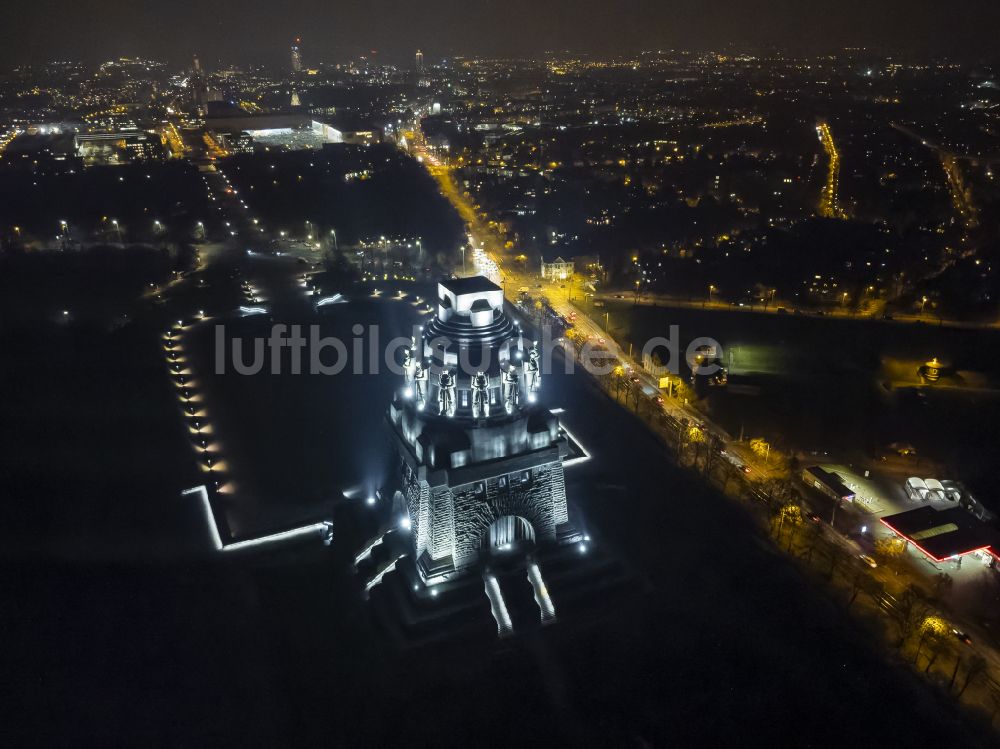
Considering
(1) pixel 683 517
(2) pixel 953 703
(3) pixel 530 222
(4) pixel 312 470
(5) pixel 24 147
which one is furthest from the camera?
(5) pixel 24 147

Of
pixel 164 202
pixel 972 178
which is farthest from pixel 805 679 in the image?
pixel 972 178

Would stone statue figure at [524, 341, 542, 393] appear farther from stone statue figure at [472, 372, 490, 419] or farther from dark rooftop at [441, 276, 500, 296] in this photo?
dark rooftop at [441, 276, 500, 296]

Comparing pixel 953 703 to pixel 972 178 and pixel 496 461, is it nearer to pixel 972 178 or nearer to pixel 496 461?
pixel 496 461

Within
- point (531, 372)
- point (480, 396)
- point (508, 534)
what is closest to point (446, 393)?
point (480, 396)

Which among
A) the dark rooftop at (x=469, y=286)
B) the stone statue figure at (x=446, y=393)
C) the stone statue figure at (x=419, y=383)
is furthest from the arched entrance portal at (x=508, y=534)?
the dark rooftop at (x=469, y=286)

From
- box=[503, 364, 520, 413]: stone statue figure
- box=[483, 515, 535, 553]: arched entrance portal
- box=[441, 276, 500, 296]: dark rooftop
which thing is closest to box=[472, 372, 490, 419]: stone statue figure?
box=[503, 364, 520, 413]: stone statue figure

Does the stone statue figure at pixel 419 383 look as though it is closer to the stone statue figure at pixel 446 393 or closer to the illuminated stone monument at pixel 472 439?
the illuminated stone monument at pixel 472 439

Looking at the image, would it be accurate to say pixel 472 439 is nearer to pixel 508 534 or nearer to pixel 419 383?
pixel 419 383
